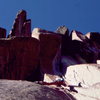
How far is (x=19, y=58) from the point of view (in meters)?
20.3

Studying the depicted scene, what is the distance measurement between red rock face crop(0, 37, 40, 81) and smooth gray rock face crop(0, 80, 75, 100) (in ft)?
42.8

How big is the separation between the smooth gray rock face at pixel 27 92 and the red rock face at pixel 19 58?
514 inches

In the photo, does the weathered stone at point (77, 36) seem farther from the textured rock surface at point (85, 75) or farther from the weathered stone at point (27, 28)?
the textured rock surface at point (85, 75)

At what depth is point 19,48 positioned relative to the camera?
67.2 feet

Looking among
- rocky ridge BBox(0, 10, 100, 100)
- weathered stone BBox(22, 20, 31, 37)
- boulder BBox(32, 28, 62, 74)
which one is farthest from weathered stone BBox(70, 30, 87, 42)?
boulder BBox(32, 28, 62, 74)

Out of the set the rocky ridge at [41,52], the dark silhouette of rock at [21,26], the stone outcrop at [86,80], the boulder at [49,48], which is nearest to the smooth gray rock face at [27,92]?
the stone outcrop at [86,80]

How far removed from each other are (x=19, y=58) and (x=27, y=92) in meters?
14.7

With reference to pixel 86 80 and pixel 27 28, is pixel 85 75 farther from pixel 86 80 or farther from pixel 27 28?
pixel 27 28

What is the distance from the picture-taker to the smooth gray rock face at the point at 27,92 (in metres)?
5.41

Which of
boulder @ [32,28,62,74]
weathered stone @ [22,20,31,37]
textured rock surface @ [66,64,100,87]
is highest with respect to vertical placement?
weathered stone @ [22,20,31,37]

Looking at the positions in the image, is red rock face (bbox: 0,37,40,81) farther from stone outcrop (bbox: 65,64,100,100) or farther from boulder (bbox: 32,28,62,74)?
stone outcrop (bbox: 65,64,100,100)

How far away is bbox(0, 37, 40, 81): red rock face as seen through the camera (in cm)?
1944

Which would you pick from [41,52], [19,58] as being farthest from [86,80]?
[41,52]

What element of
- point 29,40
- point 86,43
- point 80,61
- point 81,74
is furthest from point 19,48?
point 81,74
